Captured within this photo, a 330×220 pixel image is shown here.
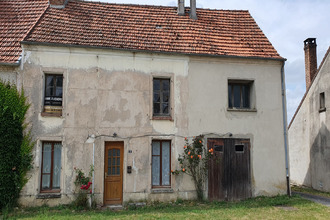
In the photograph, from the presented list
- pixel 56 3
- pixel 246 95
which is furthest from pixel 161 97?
pixel 56 3

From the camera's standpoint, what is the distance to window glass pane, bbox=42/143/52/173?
10602mm

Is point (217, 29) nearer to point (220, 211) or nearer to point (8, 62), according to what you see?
point (220, 211)

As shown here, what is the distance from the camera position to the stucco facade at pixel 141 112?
35.1ft

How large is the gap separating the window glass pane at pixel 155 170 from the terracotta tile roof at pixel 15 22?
21.9 feet

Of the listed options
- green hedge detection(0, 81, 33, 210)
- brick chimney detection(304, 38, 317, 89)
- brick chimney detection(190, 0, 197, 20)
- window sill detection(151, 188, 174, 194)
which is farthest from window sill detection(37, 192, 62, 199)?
brick chimney detection(304, 38, 317, 89)

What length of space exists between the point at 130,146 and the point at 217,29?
7.24m

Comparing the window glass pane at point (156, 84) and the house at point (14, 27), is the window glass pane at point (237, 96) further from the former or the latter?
the house at point (14, 27)

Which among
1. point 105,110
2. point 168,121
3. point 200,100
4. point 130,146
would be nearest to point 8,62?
point 105,110

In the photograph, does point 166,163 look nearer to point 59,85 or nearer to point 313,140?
point 59,85

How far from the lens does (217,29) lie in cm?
1362

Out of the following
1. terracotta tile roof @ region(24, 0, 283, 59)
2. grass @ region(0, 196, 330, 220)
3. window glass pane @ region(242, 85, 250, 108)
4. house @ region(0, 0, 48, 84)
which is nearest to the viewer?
grass @ region(0, 196, 330, 220)

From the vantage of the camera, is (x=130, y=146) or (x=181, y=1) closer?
(x=130, y=146)

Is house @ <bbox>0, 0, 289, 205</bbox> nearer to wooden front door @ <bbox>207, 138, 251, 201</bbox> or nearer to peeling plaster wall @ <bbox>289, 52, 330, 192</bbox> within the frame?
wooden front door @ <bbox>207, 138, 251, 201</bbox>

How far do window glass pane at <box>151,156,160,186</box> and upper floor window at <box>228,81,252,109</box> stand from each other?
4043 millimetres
